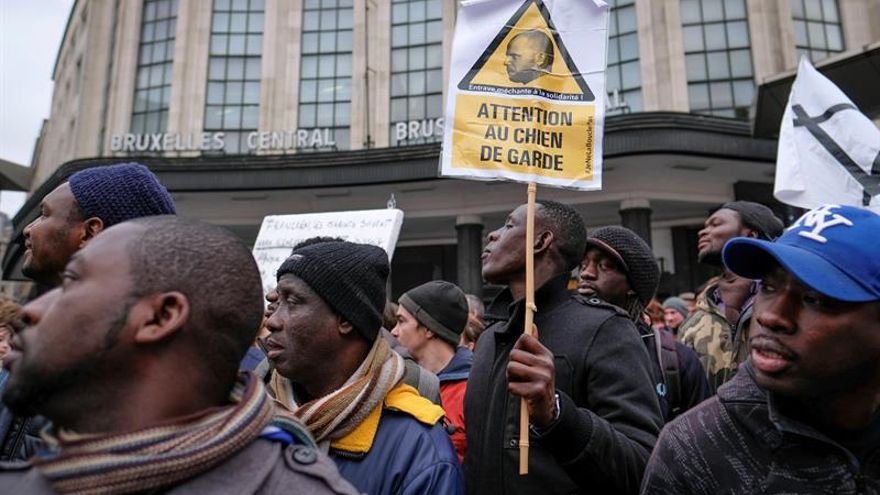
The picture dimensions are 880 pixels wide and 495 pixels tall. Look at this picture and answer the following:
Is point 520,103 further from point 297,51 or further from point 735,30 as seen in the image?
point 297,51

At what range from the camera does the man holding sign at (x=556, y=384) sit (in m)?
2.12

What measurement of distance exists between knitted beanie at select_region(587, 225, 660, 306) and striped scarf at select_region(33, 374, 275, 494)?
2.88 metres

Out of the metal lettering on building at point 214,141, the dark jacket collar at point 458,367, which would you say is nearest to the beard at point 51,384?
the dark jacket collar at point 458,367

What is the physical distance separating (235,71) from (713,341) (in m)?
19.7

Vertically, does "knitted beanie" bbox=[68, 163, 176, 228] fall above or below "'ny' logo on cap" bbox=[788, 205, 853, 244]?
above

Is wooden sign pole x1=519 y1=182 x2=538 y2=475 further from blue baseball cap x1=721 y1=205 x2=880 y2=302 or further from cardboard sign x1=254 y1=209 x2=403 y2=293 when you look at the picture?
cardboard sign x1=254 y1=209 x2=403 y2=293

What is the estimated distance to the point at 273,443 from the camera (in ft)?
4.27

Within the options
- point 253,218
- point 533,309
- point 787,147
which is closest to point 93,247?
point 533,309

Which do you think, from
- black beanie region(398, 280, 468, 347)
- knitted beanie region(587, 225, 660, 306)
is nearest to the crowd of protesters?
knitted beanie region(587, 225, 660, 306)

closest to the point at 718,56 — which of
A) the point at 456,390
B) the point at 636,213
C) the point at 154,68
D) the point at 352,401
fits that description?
the point at 636,213

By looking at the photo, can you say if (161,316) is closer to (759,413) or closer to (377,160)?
(759,413)

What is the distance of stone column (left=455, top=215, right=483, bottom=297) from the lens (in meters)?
16.6

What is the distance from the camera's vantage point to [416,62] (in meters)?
20.3

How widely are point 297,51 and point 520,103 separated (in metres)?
19.6
